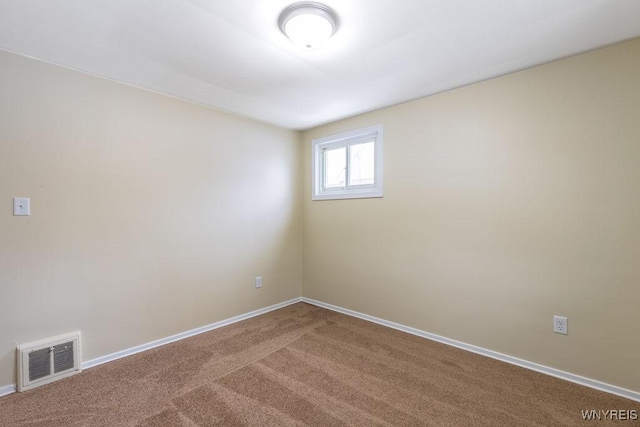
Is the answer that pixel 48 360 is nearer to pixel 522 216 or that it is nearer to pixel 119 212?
pixel 119 212

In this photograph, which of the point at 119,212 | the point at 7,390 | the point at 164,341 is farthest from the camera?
the point at 164,341

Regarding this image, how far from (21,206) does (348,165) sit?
2937 millimetres

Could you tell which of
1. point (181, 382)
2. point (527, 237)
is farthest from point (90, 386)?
point (527, 237)

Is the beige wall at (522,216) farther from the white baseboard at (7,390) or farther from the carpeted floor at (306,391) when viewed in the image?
the white baseboard at (7,390)

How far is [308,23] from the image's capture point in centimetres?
163

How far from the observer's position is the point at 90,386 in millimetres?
1965

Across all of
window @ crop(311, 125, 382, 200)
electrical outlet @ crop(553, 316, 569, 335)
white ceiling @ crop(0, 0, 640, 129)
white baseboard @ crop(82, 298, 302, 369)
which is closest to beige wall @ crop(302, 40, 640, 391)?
electrical outlet @ crop(553, 316, 569, 335)

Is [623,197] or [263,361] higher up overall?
[623,197]

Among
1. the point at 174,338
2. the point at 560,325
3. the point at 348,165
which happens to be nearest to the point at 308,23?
the point at 348,165

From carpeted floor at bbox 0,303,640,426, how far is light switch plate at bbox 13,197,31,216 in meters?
1.20

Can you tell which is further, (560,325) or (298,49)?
(560,325)

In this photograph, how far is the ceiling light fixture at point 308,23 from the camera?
1555 mm

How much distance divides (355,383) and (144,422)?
131cm

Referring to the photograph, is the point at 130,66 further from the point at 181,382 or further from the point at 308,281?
the point at 308,281
